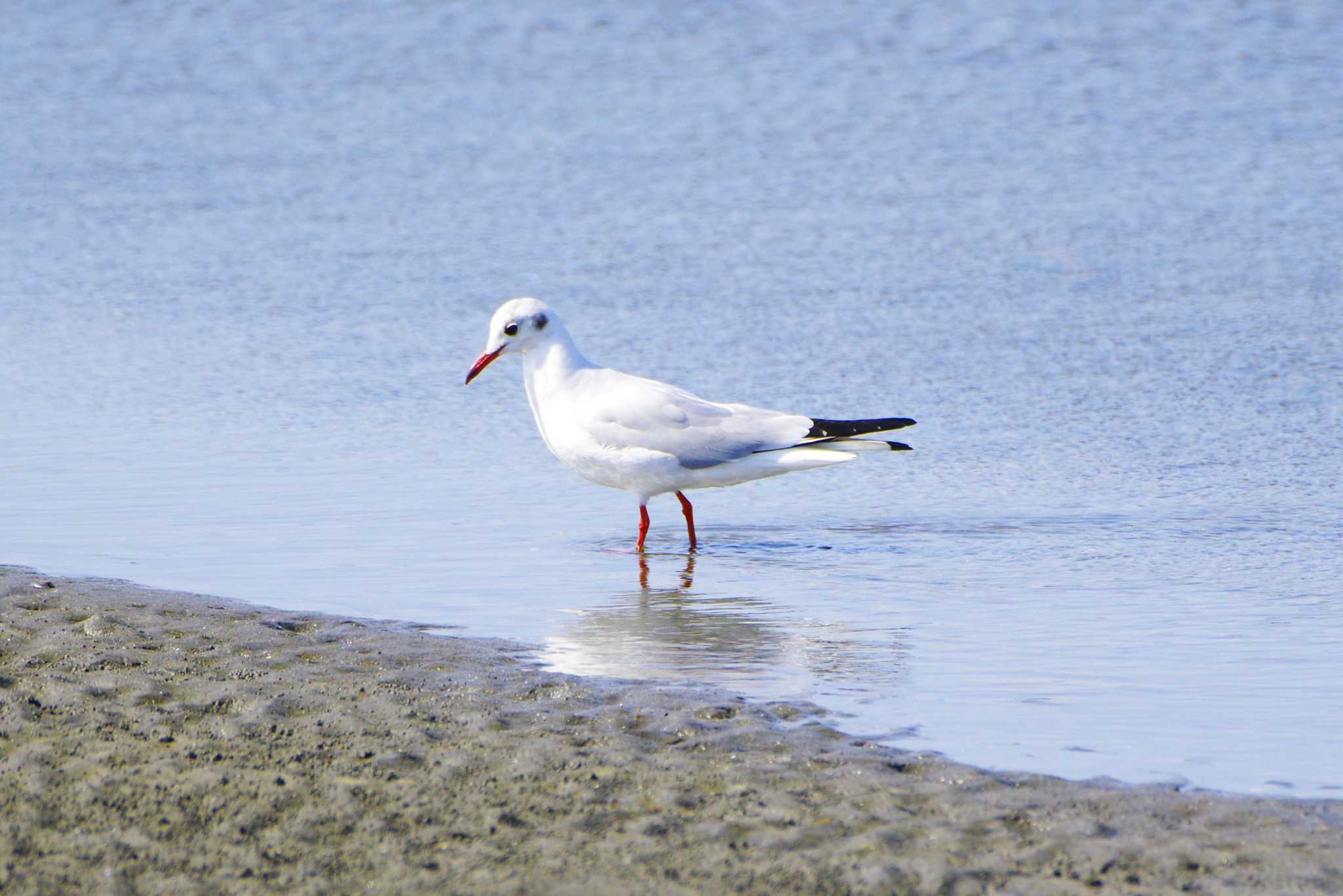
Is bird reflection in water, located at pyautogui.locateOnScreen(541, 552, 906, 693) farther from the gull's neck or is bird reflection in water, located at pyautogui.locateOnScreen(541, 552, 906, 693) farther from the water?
the gull's neck

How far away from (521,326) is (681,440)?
91 cm

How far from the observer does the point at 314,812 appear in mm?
3779

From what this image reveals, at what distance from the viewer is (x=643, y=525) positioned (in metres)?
6.91

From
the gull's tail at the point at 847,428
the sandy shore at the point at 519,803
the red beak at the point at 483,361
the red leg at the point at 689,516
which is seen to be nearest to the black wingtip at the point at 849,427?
the gull's tail at the point at 847,428

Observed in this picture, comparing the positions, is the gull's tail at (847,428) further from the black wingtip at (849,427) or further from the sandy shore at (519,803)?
the sandy shore at (519,803)

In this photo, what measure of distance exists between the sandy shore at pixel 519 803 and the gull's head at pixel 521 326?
2728 mm

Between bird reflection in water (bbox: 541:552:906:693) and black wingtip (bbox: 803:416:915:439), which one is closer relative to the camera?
bird reflection in water (bbox: 541:552:906:693)

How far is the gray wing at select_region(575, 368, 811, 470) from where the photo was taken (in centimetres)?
694

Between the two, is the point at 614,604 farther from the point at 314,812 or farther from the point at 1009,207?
the point at 1009,207

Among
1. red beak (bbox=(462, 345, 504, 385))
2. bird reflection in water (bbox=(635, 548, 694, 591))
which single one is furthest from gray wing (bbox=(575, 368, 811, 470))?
red beak (bbox=(462, 345, 504, 385))

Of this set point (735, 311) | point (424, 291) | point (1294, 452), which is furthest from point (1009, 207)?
point (1294, 452)

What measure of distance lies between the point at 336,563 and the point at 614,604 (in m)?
1.01

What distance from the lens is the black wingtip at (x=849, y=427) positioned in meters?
6.80

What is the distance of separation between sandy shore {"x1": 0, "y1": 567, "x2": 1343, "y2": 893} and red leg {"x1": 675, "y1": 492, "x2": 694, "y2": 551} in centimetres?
201
